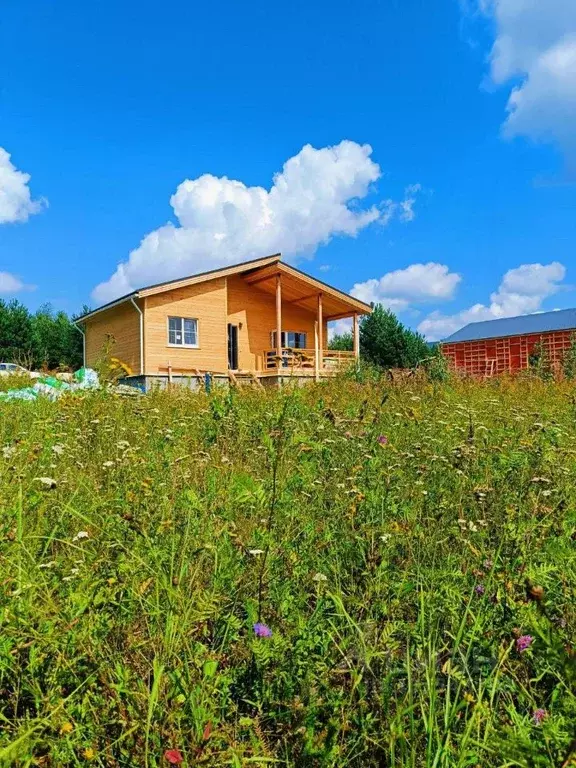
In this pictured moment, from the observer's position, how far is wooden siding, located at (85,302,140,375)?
803 inches

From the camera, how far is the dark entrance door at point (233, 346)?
2347 centimetres

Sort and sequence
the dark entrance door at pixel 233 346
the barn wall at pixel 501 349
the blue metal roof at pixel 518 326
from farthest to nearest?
the blue metal roof at pixel 518 326 → the barn wall at pixel 501 349 → the dark entrance door at pixel 233 346

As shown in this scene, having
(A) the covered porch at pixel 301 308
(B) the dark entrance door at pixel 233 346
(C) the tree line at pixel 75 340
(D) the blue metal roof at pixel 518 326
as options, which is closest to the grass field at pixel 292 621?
(A) the covered porch at pixel 301 308

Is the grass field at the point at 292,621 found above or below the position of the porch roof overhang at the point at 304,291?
below

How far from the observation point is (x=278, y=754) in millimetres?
1229

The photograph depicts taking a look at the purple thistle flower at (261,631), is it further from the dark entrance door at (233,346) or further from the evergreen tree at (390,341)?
the evergreen tree at (390,341)

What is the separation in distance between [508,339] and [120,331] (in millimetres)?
31266

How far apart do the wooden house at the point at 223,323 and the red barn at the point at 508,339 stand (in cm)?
1692

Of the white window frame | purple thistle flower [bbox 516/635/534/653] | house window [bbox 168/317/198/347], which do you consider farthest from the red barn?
purple thistle flower [bbox 516/635/534/653]

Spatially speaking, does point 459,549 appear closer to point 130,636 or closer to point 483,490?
point 483,490

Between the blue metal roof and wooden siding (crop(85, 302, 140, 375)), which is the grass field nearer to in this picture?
wooden siding (crop(85, 302, 140, 375))

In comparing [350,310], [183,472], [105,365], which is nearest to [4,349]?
[350,310]

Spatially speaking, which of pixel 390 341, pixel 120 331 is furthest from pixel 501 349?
pixel 120 331

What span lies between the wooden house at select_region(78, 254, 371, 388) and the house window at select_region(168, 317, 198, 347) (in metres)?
0.04
